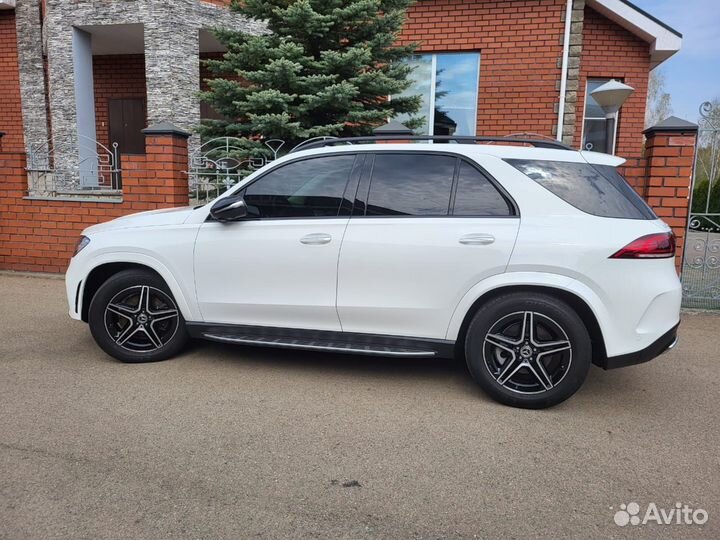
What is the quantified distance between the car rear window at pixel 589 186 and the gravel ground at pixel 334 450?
132cm

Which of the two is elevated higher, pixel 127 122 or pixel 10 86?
pixel 10 86

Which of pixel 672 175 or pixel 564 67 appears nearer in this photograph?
pixel 672 175

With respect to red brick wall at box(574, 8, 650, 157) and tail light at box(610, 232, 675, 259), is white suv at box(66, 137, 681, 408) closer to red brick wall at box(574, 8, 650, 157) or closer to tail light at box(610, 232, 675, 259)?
tail light at box(610, 232, 675, 259)

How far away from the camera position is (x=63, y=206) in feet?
24.7

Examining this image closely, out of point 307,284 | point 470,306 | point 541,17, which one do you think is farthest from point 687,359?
point 541,17

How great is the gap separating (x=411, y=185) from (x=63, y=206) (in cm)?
588

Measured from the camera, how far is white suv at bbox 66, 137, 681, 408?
3.36 metres

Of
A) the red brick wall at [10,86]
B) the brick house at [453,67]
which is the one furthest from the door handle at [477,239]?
the red brick wall at [10,86]

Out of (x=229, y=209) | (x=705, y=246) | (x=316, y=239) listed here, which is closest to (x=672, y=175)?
(x=705, y=246)

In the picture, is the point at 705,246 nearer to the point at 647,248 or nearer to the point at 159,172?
the point at 647,248

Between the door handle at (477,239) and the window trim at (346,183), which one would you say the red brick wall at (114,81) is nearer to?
the window trim at (346,183)

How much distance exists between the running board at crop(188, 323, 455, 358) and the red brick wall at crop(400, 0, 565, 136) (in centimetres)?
734

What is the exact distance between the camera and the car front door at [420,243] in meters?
3.52

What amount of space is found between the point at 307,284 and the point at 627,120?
909 cm
